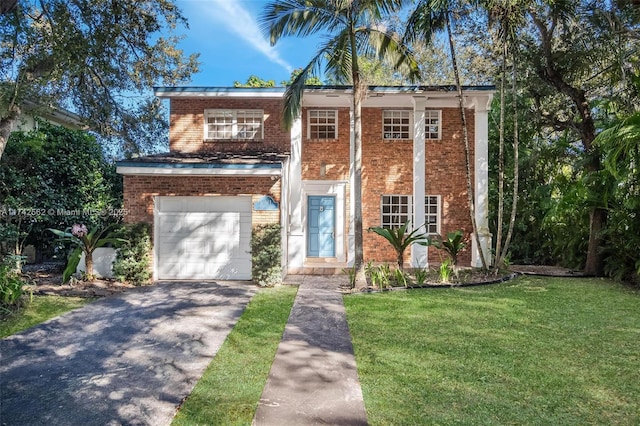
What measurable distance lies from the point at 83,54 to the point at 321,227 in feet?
27.7

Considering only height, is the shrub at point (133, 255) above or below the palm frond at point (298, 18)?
below

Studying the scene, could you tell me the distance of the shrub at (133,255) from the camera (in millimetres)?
9828

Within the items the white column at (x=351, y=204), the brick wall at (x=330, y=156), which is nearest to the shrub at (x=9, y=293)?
the white column at (x=351, y=204)

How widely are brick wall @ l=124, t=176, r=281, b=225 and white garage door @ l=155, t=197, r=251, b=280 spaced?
0.28 m

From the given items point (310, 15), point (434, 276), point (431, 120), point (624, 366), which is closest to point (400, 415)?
point (624, 366)

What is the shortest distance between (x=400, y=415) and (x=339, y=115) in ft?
37.4

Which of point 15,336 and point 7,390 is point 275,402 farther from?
point 15,336

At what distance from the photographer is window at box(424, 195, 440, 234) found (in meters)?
13.6

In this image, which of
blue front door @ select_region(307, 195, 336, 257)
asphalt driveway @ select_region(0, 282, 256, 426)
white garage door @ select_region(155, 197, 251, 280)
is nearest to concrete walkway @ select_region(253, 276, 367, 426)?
asphalt driveway @ select_region(0, 282, 256, 426)

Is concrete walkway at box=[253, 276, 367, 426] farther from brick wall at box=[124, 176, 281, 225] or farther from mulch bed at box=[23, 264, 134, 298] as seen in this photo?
mulch bed at box=[23, 264, 134, 298]

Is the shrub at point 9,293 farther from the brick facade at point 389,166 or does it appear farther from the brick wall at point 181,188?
the brick facade at point 389,166

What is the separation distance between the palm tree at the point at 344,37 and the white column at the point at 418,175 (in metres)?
2.42

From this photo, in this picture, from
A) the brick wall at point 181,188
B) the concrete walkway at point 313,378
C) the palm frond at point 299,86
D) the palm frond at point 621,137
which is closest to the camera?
the concrete walkway at point 313,378

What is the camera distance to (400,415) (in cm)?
344
